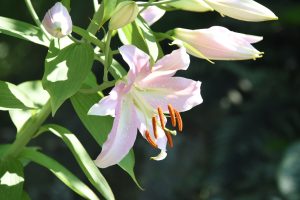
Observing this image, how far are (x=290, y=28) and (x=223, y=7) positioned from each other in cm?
198

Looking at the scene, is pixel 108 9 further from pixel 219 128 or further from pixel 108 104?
pixel 219 128

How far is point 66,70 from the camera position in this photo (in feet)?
2.80

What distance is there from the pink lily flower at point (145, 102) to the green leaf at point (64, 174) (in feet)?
0.46

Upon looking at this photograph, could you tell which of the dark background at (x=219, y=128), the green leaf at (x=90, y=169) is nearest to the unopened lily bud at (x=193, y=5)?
the green leaf at (x=90, y=169)

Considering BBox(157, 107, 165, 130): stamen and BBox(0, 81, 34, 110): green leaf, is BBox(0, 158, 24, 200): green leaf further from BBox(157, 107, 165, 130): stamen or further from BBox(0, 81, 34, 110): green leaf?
BBox(157, 107, 165, 130): stamen

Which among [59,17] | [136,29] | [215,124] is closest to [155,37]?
[136,29]

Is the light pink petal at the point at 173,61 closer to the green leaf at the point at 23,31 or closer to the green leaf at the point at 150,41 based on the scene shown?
the green leaf at the point at 150,41

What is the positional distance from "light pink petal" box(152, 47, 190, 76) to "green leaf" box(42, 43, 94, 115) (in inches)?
3.5

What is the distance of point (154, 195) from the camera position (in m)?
2.45

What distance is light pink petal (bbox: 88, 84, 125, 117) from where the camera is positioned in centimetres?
81

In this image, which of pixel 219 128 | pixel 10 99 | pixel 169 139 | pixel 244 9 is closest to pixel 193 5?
pixel 244 9

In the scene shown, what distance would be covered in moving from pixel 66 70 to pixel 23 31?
11 cm

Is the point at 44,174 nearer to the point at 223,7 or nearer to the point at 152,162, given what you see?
the point at 152,162

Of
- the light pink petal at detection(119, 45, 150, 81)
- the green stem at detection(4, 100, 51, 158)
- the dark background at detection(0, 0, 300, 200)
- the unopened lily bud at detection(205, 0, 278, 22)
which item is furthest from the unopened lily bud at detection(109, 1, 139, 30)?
the dark background at detection(0, 0, 300, 200)
